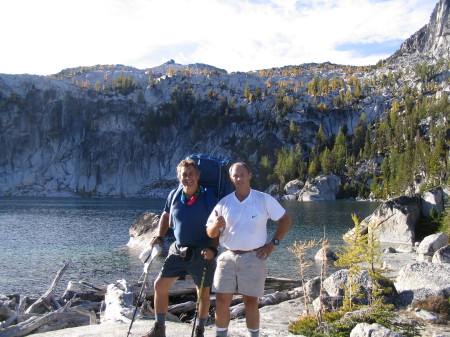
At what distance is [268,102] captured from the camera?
17325 cm

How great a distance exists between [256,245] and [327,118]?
166531 millimetres

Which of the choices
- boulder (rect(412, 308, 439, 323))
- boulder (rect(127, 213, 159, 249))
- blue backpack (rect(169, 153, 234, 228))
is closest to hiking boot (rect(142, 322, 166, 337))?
blue backpack (rect(169, 153, 234, 228))

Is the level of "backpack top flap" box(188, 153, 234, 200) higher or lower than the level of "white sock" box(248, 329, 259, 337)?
higher

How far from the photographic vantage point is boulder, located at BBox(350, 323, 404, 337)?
598 cm

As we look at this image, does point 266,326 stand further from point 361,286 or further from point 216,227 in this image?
point 216,227

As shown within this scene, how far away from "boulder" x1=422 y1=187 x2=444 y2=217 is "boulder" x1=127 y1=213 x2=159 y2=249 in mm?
22497

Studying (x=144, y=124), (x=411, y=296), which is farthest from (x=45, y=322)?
(x=144, y=124)

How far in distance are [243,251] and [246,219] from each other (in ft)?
1.53

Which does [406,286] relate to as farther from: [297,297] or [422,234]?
[422,234]

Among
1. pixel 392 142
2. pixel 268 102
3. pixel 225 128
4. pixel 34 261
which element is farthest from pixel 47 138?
pixel 34 261

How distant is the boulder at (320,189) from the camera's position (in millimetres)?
113875

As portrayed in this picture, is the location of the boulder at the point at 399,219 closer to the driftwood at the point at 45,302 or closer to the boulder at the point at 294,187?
the driftwood at the point at 45,302

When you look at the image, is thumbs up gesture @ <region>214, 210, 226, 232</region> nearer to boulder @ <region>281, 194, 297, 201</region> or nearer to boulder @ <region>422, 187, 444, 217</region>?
boulder @ <region>422, 187, 444, 217</region>

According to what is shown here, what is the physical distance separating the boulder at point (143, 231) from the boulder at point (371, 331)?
79.7 feet
